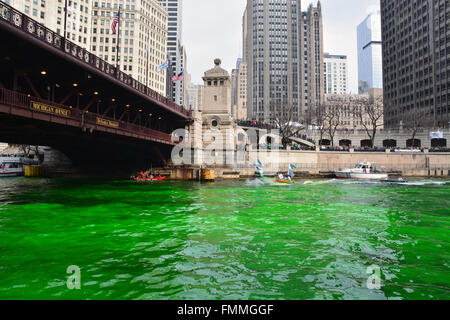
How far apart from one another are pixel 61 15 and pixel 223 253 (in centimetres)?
10177

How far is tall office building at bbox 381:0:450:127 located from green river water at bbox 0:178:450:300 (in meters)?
77.7

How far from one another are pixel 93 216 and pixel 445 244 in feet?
60.4

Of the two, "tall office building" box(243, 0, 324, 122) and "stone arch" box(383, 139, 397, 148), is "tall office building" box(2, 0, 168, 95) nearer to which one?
"tall office building" box(243, 0, 324, 122)

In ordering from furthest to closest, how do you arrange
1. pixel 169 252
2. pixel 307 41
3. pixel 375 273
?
pixel 307 41 → pixel 169 252 → pixel 375 273

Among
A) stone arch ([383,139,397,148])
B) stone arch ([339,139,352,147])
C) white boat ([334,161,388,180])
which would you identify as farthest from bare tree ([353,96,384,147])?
white boat ([334,161,388,180])

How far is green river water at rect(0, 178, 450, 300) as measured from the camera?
689cm

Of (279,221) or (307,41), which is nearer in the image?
(279,221)

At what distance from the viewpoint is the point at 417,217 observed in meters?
16.8

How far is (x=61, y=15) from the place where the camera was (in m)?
83.2

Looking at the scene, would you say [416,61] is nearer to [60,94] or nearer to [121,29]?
[121,29]

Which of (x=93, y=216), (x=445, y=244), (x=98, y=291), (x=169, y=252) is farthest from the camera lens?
(x=93, y=216)
